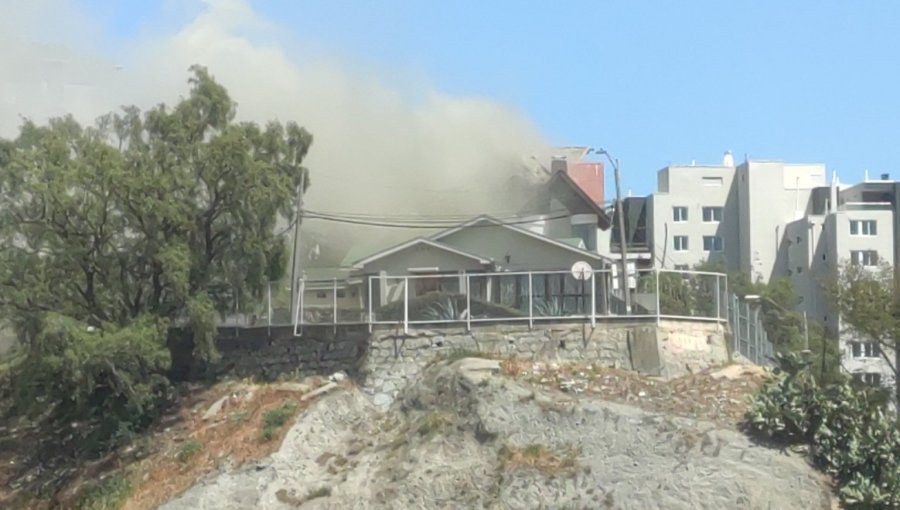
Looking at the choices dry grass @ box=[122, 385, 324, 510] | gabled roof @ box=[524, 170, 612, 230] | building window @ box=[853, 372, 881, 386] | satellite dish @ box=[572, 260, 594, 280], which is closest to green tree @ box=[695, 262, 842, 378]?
building window @ box=[853, 372, 881, 386]

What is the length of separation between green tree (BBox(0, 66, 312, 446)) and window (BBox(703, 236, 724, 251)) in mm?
71412

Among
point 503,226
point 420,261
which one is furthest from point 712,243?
point 420,261

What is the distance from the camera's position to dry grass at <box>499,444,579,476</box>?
28.4 metres

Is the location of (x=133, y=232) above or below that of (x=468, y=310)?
above

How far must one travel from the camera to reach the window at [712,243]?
10262 centimetres

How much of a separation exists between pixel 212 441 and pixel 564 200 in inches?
1063

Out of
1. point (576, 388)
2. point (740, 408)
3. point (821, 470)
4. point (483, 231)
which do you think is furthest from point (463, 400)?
point (483, 231)

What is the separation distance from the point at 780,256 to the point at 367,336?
228 feet

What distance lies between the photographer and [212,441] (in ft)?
105

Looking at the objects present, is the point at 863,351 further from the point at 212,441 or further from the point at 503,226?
the point at 212,441

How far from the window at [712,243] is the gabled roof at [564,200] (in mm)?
44690

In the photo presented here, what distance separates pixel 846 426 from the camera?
2747 cm

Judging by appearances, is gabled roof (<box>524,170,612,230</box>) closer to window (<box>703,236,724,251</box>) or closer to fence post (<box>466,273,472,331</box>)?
fence post (<box>466,273,472,331</box>)

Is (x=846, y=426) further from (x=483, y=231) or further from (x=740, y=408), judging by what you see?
(x=483, y=231)
